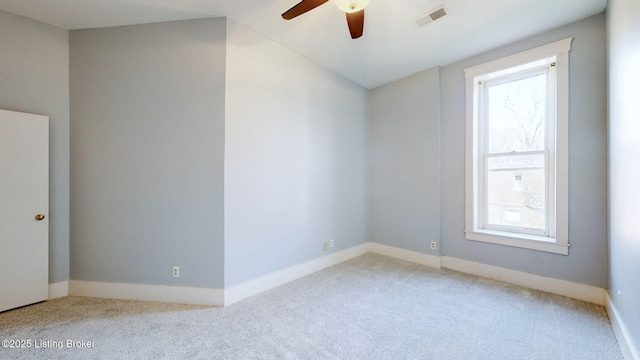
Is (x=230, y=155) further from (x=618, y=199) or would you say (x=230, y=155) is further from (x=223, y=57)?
(x=618, y=199)

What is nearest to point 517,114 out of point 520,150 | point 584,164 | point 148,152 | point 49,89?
point 520,150

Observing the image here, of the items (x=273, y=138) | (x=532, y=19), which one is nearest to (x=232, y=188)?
(x=273, y=138)

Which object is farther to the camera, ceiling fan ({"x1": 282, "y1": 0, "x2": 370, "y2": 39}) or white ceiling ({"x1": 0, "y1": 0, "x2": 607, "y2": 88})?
white ceiling ({"x1": 0, "y1": 0, "x2": 607, "y2": 88})

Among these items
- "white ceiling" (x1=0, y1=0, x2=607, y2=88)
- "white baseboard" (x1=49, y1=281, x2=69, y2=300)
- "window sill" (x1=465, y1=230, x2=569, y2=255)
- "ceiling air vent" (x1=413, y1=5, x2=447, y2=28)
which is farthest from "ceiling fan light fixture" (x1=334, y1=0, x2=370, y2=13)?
"white baseboard" (x1=49, y1=281, x2=69, y2=300)

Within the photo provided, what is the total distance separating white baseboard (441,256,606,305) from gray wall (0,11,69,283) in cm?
456

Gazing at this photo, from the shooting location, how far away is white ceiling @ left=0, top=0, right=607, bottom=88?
7.48ft

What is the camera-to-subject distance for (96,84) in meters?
2.61

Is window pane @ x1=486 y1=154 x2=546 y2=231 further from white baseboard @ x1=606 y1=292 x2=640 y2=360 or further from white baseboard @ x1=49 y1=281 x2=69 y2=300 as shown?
white baseboard @ x1=49 y1=281 x2=69 y2=300

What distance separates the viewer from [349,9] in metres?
1.83

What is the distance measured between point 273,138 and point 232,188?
76 centimetres

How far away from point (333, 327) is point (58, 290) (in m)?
2.84

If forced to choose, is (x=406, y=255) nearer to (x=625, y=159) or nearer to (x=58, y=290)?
(x=625, y=159)

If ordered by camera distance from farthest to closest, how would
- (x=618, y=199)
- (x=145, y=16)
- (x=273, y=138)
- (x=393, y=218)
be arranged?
(x=393, y=218), (x=273, y=138), (x=145, y=16), (x=618, y=199)

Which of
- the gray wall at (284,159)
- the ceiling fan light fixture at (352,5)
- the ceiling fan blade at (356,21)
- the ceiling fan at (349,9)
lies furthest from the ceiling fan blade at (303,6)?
the gray wall at (284,159)
